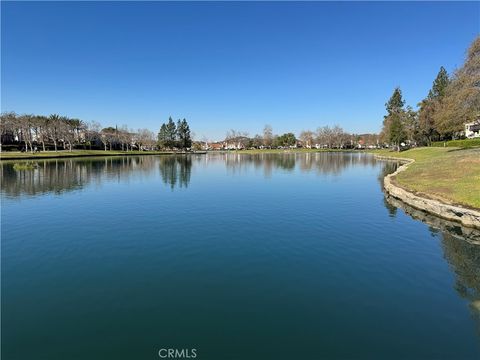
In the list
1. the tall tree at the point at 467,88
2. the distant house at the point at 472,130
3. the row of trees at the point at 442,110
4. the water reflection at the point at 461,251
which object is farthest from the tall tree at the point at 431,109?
the water reflection at the point at 461,251

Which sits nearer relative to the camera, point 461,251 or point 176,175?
point 461,251

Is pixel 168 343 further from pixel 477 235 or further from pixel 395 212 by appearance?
pixel 395 212

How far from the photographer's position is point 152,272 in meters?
10.3

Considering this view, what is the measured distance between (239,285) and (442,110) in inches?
2088

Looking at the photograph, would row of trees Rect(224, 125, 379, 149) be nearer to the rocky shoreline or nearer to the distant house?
the distant house

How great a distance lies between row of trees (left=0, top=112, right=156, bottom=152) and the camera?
93.2m

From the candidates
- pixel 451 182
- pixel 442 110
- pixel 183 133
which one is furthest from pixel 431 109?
pixel 183 133

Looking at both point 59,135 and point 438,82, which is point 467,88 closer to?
point 438,82

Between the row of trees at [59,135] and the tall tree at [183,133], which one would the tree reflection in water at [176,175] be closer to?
the row of trees at [59,135]

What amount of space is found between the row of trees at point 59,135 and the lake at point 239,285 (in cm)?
9131

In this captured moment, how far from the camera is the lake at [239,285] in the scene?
6676 mm

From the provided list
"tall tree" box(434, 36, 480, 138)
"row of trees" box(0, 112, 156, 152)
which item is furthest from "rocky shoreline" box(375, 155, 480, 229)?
"row of trees" box(0, 112, 156, 152)

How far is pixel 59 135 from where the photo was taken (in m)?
106

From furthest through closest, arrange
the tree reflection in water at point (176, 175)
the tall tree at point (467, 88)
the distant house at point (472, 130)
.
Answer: the distant house at point (472, 130), the tall tree at point (467, 88), the tree reflection in water at point (176, 175)
